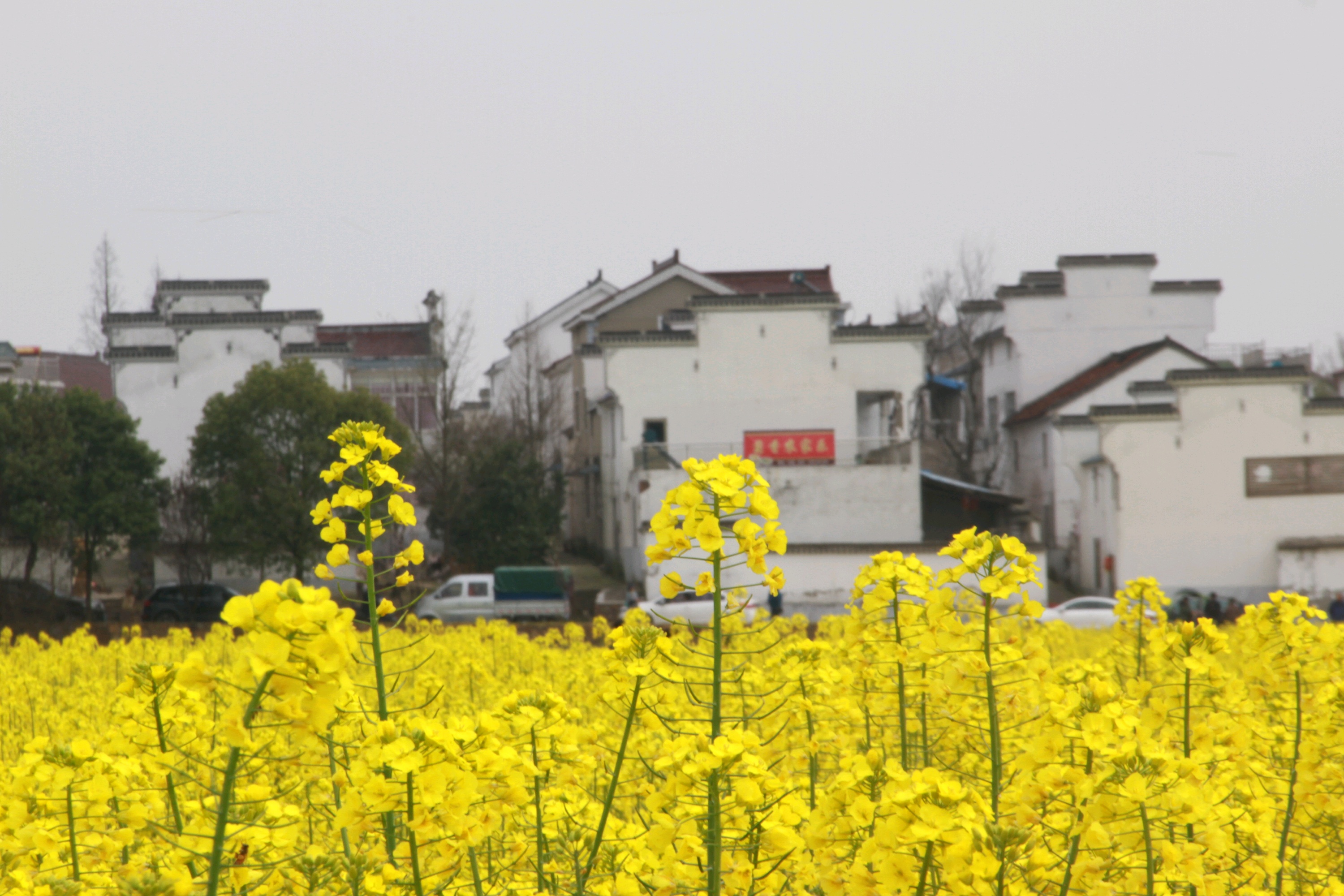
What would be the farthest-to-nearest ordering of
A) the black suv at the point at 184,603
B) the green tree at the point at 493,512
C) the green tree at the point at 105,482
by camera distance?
the green tree at the point at 493,512
the black suv at the point at 184,603
the green tree at the point at 105,482

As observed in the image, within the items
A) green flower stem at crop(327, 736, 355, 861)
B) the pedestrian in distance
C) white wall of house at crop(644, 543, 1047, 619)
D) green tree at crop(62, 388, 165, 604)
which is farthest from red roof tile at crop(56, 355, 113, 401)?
green flower stem at crop(327, 736, 355, 861)

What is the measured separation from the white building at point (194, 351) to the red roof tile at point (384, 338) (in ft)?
15.3

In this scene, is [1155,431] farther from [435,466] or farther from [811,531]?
[435,466]

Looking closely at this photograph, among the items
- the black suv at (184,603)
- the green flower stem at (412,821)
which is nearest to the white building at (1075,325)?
the black suv at (184,603)

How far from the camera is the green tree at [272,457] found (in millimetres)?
25281

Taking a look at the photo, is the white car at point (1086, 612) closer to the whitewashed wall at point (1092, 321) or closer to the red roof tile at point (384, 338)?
the whitewashed wall at point (1092, 321)

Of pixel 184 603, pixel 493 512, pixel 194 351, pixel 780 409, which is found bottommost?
pixel 184 603

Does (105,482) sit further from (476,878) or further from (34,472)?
(476,878)

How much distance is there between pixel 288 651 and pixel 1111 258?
34462 millimetres

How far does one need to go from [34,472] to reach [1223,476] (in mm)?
24496

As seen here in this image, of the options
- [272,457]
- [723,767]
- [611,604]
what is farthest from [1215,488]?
[723,767]

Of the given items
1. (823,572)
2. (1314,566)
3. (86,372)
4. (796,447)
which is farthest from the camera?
(86,372)

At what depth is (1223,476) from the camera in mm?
26438

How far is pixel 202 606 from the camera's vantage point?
24.8 meters
